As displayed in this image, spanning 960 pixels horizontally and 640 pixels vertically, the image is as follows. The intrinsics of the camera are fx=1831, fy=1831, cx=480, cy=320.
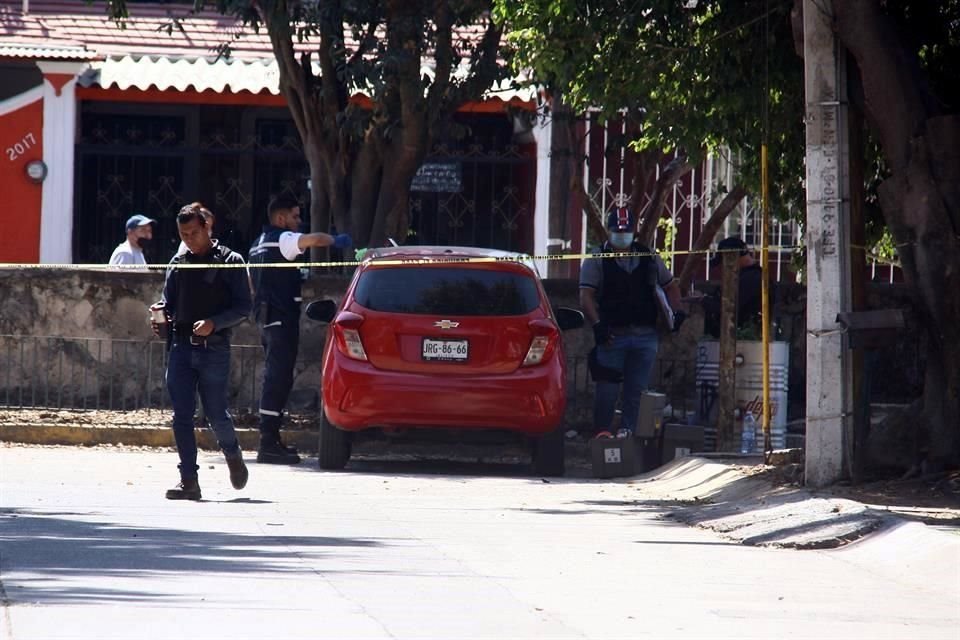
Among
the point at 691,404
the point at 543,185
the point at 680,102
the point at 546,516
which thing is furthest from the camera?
the point at 543,185

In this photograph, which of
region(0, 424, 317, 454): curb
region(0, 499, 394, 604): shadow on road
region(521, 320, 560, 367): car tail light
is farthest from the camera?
region(0, 424, 317, 454): curb

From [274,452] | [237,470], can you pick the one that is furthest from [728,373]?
[237,470]

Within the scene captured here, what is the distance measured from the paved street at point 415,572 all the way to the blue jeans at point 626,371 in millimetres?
2782

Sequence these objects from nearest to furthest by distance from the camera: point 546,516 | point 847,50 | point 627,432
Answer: point 546,516 < point 847,50 < point 627,432

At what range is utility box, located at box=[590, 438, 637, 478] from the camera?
14.1 metres

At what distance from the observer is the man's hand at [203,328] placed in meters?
11.3

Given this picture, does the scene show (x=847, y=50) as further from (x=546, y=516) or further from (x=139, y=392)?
(x=139, y=392)

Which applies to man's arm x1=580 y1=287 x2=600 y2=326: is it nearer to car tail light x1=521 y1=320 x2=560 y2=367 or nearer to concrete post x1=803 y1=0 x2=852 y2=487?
car tail light x1=521 y1=320 x2=560 y2=367

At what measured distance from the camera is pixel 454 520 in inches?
411

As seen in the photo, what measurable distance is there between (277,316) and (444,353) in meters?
2.08

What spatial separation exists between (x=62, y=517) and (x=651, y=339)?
6.34 metres

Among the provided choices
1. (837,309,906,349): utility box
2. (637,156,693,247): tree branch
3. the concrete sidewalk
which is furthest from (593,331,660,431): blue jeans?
(637,156,693,247): tree branch

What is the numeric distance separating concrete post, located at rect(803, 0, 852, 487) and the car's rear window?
2829mm

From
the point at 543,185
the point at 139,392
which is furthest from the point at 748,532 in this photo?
the point at 543,185
